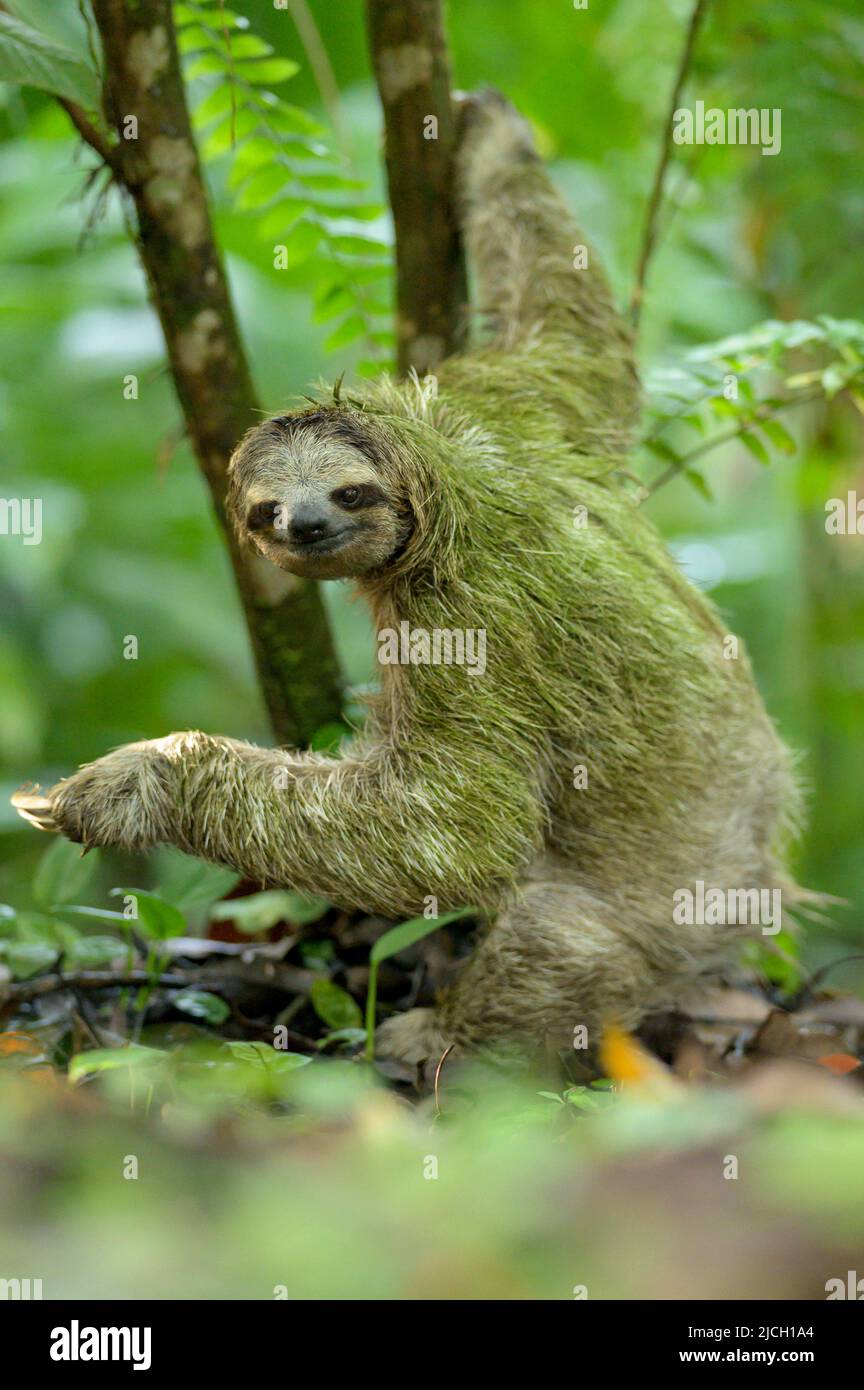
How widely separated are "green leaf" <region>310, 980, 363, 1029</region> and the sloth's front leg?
2.92 ft

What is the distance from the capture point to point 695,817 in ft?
15.8

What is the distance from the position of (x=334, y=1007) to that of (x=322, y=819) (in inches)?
34.3

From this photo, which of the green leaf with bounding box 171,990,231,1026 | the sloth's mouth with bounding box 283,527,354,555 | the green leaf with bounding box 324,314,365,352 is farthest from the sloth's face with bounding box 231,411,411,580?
the green leaf with bounding box 324,314,365,352

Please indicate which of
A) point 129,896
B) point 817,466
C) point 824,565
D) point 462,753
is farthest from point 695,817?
point 824,565

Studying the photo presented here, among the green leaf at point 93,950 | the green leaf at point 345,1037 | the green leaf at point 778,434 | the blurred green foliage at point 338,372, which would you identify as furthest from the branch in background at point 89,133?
the blurred green foliage at point 338,372

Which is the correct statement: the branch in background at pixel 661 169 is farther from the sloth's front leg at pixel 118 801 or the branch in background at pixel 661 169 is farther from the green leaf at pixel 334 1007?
the green leaf at pixel 334 1007

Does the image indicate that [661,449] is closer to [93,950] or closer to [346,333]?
[346,333]

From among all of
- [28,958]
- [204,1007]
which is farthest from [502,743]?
[28,958]

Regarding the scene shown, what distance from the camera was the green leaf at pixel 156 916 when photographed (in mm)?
4262

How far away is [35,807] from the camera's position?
4238 millimetres

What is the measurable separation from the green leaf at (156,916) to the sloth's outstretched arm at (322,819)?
0.20 metres

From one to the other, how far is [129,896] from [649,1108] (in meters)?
2.84

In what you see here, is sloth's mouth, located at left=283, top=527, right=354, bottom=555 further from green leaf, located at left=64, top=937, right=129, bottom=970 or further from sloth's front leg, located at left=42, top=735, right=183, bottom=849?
green leaf, located at left=64, top=937, right=129, bottom=970
